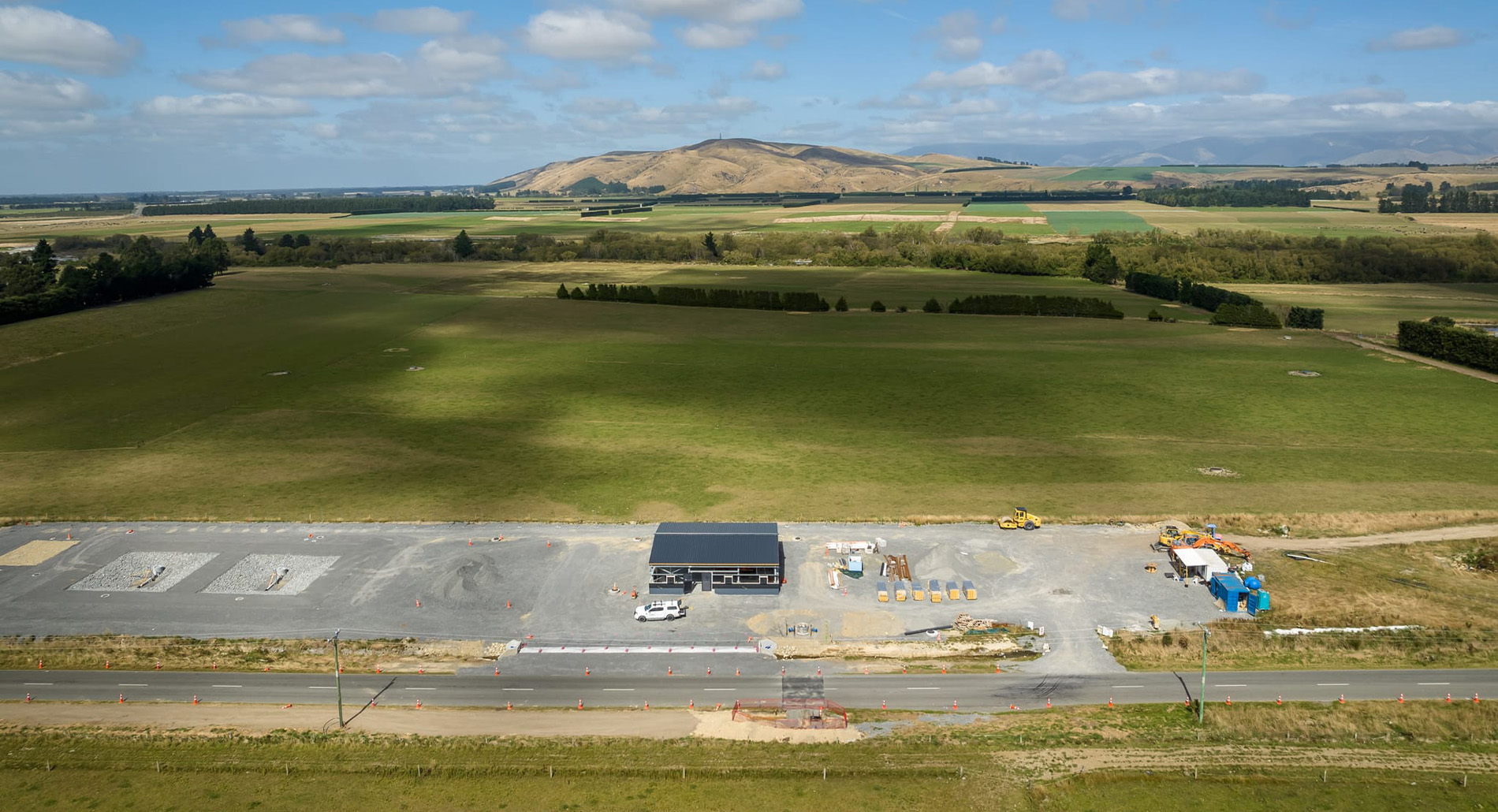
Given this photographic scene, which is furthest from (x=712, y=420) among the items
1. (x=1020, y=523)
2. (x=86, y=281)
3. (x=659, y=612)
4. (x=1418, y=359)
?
(x=86, y=281)

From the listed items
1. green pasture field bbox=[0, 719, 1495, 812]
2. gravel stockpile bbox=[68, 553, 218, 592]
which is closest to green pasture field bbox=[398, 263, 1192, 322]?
gravel stockpile bbox=[68, 553, 218, 592]

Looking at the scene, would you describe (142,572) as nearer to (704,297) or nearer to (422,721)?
(422,721)

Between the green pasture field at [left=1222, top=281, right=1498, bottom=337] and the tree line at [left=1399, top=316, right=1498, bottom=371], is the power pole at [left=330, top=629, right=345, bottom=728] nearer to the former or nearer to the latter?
the tree line at [left=1399, top=316, right=1498, bottom=371]

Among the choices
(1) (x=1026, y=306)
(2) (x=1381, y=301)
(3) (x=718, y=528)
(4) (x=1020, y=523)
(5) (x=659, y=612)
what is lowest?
(5) (x=659, y=612)

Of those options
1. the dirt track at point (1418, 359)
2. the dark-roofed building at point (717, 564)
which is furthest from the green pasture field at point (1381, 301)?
the dark-roofed building at point (717, 564)

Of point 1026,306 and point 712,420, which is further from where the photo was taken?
point 1026,306

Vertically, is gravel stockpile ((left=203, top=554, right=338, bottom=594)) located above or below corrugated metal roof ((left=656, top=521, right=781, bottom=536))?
below

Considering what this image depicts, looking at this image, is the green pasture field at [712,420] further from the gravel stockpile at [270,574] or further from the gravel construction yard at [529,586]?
the gravel stockpile at [270,574]
